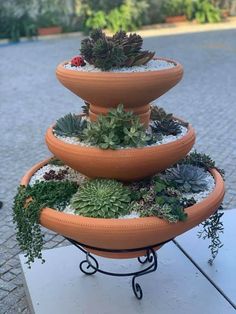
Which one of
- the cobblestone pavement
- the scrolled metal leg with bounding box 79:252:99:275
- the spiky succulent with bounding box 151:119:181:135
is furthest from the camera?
the cobblestone pavement

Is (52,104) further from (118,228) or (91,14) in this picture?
(91,14)

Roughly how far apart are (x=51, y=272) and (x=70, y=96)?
6.09 m

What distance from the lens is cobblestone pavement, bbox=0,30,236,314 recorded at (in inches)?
172

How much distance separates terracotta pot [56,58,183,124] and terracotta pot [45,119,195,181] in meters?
0.28

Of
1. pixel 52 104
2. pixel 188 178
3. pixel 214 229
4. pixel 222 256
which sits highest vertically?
pixel 188 178

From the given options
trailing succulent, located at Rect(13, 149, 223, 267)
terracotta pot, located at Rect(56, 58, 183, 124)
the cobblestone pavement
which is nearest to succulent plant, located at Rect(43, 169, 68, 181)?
trailing succulent, located at Rect(13, 149, 223, 267)

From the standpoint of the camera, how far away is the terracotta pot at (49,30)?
52.9 ft

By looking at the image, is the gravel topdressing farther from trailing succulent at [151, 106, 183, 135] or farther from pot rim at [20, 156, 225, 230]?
trailing succulent at [151, 106, 183, 135]

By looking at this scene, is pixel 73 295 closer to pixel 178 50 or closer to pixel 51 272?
pixel 51 272

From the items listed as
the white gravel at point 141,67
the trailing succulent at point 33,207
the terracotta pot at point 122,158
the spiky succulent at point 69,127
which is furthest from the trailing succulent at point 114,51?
the trailing succulent at point 33,207

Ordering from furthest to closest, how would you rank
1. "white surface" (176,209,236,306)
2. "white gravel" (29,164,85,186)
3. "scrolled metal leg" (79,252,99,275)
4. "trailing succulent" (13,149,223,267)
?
"scrolled metal leg" (79,252,99,275) → "white surface" (176,209,236,306) → "white gravel" (29,164,85,186) → "trailing succulent" (13,149,223,267)

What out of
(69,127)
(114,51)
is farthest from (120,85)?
(69,127)

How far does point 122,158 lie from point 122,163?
0.03 m

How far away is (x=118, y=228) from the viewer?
2.61 meters
